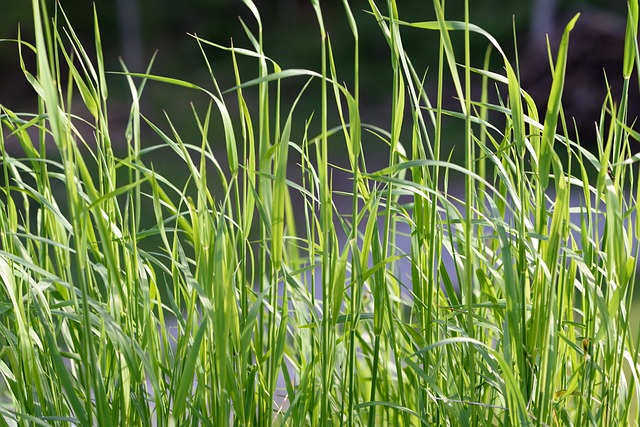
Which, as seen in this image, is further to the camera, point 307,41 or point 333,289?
point 307,41

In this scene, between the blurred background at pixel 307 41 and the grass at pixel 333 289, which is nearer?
the grass at pixel 333 289

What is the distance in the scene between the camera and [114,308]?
480mm

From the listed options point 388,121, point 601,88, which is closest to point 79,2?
point 388,121

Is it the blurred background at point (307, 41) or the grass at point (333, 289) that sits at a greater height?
the grass at point (333, 289)

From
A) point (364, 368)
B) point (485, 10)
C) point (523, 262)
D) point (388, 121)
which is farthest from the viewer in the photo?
point (485, 10)

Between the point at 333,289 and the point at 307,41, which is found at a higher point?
the point at 333,289

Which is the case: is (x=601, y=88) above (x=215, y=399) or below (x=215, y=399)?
below

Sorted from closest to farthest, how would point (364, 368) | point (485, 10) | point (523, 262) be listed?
point (523, 262), point (364, 368), point (485, 10)

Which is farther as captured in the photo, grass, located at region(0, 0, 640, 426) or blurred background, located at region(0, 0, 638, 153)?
blurred background, located at region(0, 0, 638, 153)

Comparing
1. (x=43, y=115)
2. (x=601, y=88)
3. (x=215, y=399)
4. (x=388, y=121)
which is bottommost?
(x=388, y=121)

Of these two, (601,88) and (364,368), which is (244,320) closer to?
(364,368)

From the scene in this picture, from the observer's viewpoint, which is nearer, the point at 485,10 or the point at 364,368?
the point at 364,368

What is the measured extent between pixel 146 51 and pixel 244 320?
23.0ft

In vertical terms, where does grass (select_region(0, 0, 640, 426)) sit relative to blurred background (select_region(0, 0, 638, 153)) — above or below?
above
